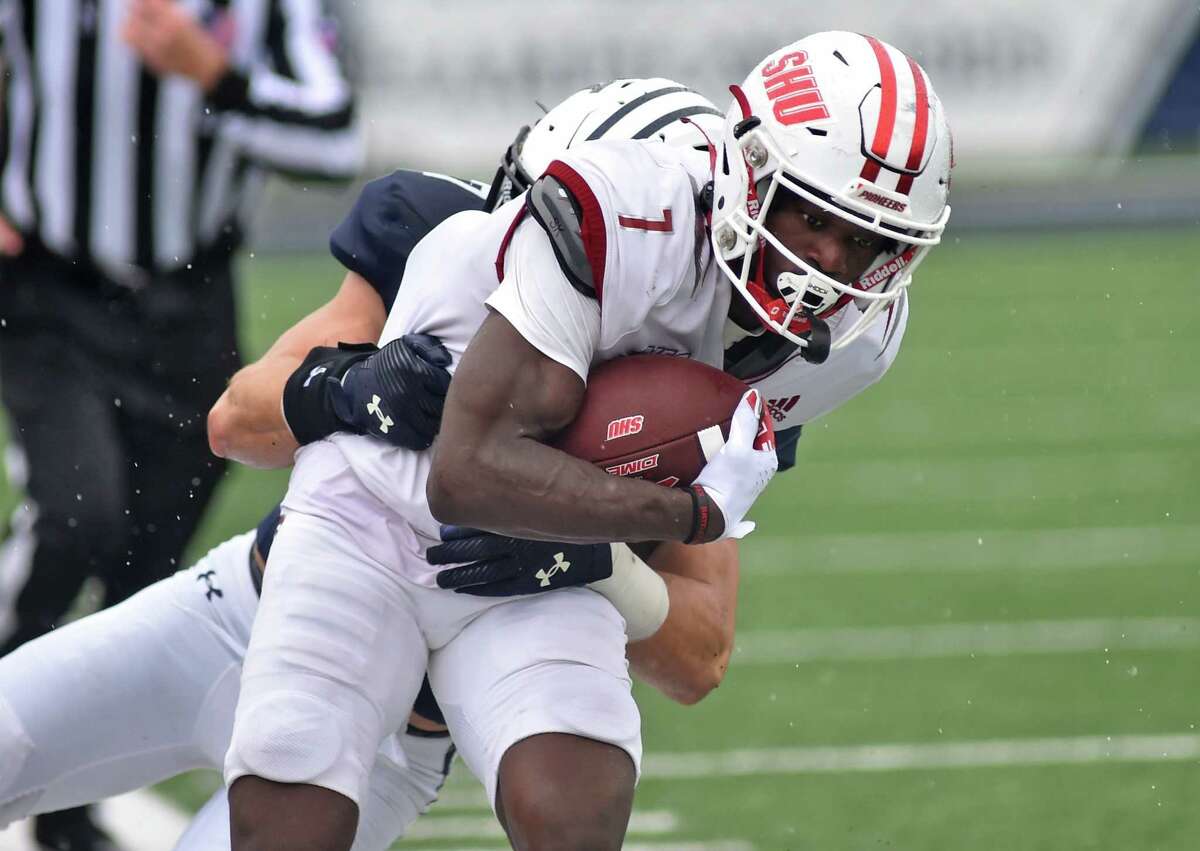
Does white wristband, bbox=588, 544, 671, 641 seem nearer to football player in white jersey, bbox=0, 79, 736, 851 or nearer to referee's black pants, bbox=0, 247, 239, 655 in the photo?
football player in white jersey, bbox=0, 79, 736, 851

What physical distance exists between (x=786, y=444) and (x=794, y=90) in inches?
27.5

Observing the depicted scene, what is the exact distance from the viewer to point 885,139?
2.80 m

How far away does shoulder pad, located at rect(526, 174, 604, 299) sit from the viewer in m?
2.69

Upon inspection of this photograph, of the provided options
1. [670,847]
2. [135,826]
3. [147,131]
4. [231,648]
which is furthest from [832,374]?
[147,131]

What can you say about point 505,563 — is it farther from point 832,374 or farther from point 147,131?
point 147,131

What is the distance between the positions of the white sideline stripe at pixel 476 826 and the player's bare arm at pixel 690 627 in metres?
1.20

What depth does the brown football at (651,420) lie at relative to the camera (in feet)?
9.00

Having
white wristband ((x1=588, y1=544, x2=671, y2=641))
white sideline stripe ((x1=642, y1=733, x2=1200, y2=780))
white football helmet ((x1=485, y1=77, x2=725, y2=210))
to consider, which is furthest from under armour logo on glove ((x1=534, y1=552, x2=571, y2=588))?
white sideline stripe ((x1=642, y1=733, x2=1200, y2=780))

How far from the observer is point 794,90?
9.43 feet

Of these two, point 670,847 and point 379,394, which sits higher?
point 379,394

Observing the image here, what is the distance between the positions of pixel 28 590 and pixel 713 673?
164 cm

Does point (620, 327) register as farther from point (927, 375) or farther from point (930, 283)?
point (930, 283)

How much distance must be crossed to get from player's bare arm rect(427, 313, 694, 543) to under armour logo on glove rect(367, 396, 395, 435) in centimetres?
20

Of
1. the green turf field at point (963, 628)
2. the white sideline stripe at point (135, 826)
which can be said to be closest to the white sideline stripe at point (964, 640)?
the green turf field at point (963, 628)
